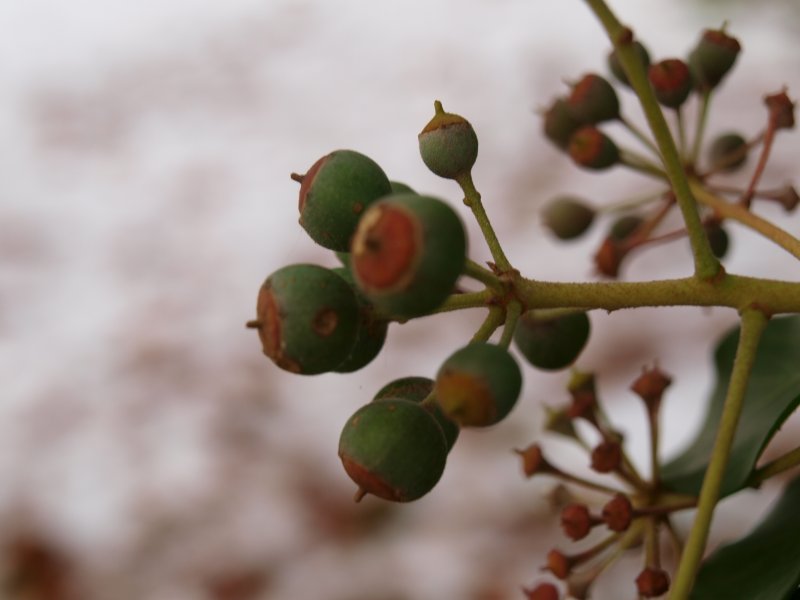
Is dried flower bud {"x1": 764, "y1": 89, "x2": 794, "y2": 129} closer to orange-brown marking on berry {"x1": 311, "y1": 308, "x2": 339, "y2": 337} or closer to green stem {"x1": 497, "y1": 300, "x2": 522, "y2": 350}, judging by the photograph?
green stem {"x1": 497, "y1": 300, "x2": 522, "y2": 350}

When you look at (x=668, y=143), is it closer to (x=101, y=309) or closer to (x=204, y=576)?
(x=204, y=576)

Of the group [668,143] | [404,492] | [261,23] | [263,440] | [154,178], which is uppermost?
[261,23]

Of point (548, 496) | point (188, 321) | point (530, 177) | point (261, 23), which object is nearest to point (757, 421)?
point (548, 496)

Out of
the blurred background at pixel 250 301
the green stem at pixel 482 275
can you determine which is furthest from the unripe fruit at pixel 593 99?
the blurred background at pixel 250 301

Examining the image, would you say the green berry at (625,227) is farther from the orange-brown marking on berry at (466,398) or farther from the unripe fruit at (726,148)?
the orange-brown marking on berry at (466,398)

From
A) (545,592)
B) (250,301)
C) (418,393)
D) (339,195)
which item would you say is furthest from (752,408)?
(250,301)

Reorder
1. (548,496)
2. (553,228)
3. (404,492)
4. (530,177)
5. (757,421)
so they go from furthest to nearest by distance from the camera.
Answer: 1. (530,177)
2. (553,228)
3. (548,496)
4. (757,421)
5. (404,492)

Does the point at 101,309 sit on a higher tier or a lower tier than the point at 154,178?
lower
